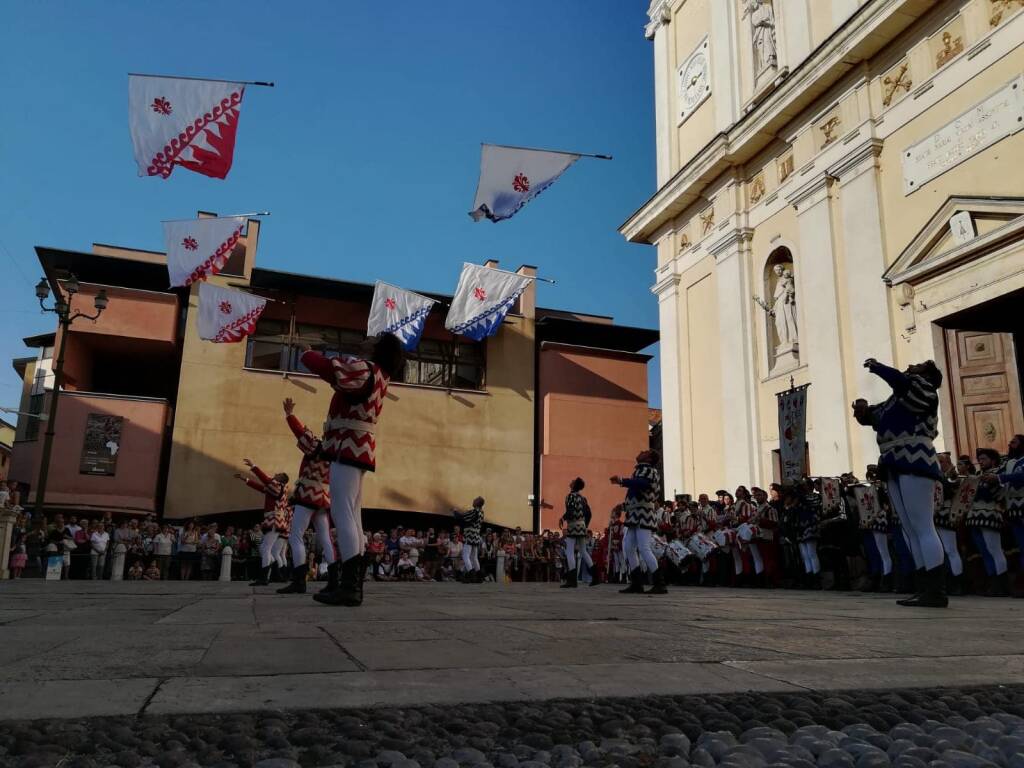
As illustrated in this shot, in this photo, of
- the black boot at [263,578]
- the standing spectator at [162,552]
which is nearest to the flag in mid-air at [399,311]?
the standing spectator at [162,552]

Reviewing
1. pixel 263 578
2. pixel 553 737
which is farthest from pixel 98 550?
pixel 553 737

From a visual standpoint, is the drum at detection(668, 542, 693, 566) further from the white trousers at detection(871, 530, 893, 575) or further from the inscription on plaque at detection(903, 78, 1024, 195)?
the inscription on plaque at detection(903, 78, 1024, 195)

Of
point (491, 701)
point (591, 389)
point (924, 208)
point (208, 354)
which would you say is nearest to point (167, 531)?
point (208, 354)

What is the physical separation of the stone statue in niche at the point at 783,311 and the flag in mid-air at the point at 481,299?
7.48m

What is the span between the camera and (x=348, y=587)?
235 inches

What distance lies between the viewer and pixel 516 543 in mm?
24344

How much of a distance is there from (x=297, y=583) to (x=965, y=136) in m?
13.0

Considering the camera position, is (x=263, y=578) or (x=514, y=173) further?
(x=514, y=173)

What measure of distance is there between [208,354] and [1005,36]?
22.5 meters

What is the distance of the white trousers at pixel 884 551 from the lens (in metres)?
11.2

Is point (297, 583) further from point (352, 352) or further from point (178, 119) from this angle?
point (352, 352)

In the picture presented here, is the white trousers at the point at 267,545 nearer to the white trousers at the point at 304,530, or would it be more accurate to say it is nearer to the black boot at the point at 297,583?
the white trousers at the point at 304,530

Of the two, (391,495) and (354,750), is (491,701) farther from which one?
(391,495)

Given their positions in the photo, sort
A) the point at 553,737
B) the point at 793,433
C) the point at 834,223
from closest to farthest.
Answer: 1. the point at 553,737
2. the point at 793,433
3. the point at 834,223
